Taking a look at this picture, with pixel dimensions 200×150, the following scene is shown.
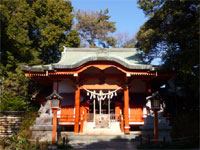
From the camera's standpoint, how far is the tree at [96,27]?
31.2 m

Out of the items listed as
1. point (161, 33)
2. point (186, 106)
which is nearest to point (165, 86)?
point (186, 106)

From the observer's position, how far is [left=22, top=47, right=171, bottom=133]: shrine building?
1260cm

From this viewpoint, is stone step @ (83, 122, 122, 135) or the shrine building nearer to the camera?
stone step @ (83, 122, 122, 135)

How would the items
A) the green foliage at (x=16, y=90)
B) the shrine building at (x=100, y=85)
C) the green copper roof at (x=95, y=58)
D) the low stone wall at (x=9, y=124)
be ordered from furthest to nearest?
the green foliage at (x=16, y=90), the shrine building at (x=100, y=85), the green copper roof at (x=95, y=58), the low stone wall at (x=9, y=124)

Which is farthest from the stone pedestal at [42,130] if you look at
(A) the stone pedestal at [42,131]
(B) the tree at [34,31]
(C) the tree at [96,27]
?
(C) the tree at [96,27]

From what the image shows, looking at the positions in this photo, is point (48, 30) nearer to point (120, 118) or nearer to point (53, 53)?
point (53, 53)

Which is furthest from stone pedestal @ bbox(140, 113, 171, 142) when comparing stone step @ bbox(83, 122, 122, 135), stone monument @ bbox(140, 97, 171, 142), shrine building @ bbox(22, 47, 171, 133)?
stone step @ bbox(83, 122, 122, 135)

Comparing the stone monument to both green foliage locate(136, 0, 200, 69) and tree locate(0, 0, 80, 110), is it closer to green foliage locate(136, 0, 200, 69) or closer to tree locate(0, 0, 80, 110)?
green foliage locate(136, 0, 200, 69)

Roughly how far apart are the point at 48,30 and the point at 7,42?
3.91 metres

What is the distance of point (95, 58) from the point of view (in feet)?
40.3

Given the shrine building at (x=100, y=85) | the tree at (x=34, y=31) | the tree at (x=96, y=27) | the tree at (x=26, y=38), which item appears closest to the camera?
the shrine building at (x=100, y=85)

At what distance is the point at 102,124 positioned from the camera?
43.4 ft

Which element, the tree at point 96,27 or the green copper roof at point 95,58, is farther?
the tree at point 96,27

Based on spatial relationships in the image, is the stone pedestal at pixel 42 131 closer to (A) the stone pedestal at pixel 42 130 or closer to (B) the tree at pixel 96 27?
(A) the stone pedestal at pixel 42 130
